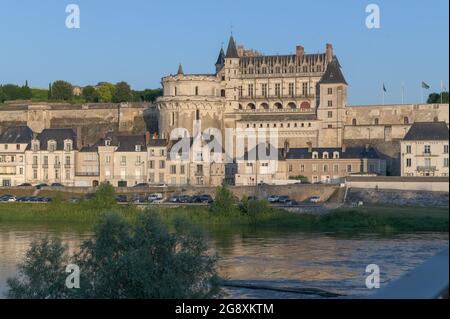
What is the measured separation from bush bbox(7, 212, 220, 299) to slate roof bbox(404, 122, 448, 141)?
89.1 ft

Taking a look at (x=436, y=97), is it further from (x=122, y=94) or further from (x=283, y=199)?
(x=283, y=199)

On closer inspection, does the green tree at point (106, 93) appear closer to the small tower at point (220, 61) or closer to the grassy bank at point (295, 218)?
the small tower at point (220, 61)

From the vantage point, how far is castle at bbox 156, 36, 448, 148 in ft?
153

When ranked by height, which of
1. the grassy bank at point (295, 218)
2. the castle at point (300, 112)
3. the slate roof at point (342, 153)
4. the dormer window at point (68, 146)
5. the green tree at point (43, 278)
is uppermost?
the castle at point (300, 112)

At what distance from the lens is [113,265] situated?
40.0ft

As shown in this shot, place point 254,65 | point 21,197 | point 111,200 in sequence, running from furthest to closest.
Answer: point 254,65 → point 21,197 → point 111,200

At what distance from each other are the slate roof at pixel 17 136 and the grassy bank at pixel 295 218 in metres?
8.63

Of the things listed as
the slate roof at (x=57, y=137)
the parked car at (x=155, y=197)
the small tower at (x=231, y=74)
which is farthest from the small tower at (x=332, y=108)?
the slate roof at (x=57, y=137)

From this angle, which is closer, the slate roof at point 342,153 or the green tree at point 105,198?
the green tree at point 105,198

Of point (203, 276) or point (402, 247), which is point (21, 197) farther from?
point (203, 276)

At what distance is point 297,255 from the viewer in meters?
22.8

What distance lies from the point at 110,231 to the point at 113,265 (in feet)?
3.44

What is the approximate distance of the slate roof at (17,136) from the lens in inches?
1764
